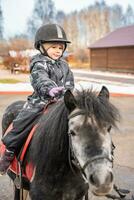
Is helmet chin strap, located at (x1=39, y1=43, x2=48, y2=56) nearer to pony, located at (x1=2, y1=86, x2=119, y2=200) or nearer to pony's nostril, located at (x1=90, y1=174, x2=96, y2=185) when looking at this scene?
pony, located at (x1=2, y1=86, x2=119, y2=200)

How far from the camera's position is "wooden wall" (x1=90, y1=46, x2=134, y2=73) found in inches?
1428

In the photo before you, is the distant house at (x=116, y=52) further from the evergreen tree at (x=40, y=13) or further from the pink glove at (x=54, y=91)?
the evergreen tree at (x=40, y=13)

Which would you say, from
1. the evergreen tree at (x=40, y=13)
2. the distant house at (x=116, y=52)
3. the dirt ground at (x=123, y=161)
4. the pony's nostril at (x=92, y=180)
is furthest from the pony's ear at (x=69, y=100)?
the evergreen tree at (x=40, y=13)

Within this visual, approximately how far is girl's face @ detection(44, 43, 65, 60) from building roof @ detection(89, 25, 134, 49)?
3283 cm

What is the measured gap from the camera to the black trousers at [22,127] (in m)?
3.36

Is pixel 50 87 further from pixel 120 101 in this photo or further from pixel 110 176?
pixel 120 101

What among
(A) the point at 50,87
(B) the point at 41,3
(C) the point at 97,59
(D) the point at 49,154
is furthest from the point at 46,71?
(B) the point at 41,3

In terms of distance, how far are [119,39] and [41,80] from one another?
3734 centimetres

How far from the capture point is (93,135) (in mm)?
2283

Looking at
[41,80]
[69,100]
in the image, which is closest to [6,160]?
[41,80]

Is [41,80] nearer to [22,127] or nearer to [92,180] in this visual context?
[22,127]

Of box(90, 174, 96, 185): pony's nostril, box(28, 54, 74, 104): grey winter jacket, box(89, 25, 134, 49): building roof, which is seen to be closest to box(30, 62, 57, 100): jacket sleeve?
box(28, 54, 74, 104): grey winter jacket

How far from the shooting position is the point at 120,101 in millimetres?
13883

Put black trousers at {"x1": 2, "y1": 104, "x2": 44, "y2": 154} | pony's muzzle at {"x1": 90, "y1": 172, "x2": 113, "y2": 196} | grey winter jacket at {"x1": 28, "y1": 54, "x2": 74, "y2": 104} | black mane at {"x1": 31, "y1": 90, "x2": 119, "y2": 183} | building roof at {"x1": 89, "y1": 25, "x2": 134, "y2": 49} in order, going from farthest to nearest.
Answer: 1. building roof at {"x1": 89, "y1": 25, "x2": 134, "y2": 49}
2. black trousers at {"x1": 2, "y1": 104, "x2": 44, "y2": 154}
3. grey winter jacket at {"x1": 28, "y1": 54, "x2": 74, "y2": 104}
4. black mane at {"x1": 31, "y1": 90, "x2": 119, "y2": 183}
5. pony's muzzle at {"x1": 90, "y1": 172, "x2": 113, "y2": 196}
